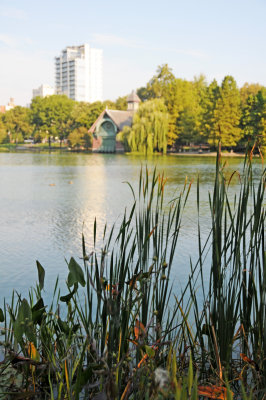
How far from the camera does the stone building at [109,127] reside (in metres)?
37.9

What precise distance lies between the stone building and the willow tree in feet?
27.1

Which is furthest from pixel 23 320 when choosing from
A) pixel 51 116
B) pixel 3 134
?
pixel 3 134

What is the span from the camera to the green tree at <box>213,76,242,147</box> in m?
30.0

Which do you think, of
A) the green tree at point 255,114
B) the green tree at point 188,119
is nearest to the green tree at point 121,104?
the green tree at point 188,119

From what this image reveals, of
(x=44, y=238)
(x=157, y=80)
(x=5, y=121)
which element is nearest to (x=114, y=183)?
(x=44, y=238)

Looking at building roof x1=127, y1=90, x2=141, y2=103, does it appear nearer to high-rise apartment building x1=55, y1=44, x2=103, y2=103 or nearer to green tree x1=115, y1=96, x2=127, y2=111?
green tree x1=115, y1=96, x2=127, y2=111

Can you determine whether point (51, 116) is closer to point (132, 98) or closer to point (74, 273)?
point (132, 98)

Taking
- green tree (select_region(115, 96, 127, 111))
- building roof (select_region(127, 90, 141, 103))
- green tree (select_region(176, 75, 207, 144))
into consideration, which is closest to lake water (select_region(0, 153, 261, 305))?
green tree (select_region(176, 75, 207, 144))

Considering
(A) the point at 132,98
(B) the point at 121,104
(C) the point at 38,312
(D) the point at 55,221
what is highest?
(B) the point at 121,104

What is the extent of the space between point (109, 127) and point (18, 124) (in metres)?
16.8

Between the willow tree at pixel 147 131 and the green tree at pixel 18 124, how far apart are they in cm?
2460

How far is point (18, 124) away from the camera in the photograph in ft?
168

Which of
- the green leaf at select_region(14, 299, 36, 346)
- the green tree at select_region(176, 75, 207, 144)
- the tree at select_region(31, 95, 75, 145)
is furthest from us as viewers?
the tree at select_region(31, 95, 75, 145)

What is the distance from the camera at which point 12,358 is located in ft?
4.75
